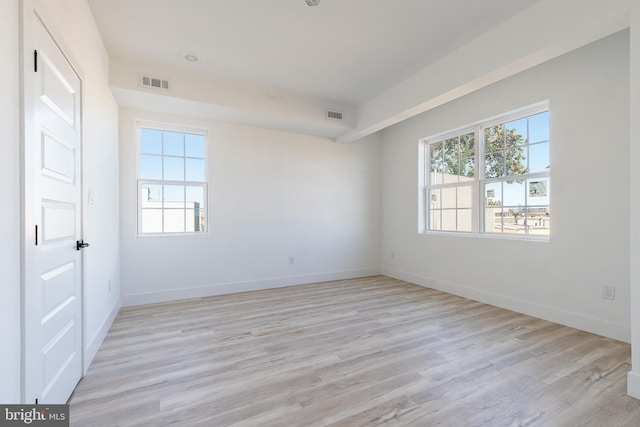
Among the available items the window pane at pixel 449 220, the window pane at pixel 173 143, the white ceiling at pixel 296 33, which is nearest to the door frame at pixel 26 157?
the white ceiling at pixel 296 33

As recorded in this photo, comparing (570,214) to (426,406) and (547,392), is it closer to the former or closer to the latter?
(547,392)

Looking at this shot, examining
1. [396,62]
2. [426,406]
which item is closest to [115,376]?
[426,406]

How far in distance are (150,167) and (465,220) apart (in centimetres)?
449

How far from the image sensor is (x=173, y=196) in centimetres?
409

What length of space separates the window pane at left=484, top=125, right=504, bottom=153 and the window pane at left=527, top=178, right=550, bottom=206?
62cm

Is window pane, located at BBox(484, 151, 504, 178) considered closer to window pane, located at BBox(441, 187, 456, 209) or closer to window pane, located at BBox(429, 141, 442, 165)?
window pane, located at BBox(441, 187, 456, 209)

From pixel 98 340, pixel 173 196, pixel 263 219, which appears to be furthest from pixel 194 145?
pixel 98 340

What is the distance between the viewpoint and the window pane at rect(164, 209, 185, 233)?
13.3 ft

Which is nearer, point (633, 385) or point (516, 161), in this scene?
point (633, 385)

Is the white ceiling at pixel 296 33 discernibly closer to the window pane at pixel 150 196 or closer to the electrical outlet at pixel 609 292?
the window pane at pixel 150 196

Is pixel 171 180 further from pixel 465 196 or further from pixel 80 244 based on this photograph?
pixel 465 196

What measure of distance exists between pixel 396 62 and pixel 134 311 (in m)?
4.24

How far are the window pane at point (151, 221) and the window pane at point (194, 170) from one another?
0.62 metres

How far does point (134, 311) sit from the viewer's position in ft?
11.5
